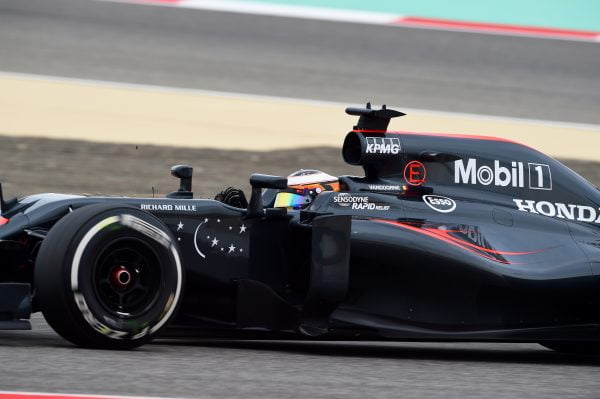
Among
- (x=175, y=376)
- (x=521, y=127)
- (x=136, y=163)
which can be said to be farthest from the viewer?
(x=521, y=127)

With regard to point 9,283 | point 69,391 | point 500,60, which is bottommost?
point 69,391

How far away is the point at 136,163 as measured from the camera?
1285 cm

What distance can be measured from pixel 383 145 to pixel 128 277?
6.35 feet

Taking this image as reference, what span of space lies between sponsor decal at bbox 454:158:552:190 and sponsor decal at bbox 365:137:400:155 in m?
0.41

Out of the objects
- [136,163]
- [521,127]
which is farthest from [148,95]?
[521,127]

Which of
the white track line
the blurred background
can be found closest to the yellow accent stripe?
the blurred background

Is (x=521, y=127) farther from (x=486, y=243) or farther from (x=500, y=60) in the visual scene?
(x=486, y=243)

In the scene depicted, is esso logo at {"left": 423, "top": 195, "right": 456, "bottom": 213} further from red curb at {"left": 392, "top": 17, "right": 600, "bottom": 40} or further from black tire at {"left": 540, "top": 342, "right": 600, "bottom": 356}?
red curb at {"left": 392, "top": 17, "right": 600, "bottom": 40}

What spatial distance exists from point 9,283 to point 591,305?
341 centimetres

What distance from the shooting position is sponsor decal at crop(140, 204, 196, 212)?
6398 millimetres

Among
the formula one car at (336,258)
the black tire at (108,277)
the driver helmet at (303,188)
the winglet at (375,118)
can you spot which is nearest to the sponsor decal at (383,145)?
the formula one car at (336,258)

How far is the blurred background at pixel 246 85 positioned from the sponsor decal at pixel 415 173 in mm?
4808

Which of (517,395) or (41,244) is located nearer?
(517,395)

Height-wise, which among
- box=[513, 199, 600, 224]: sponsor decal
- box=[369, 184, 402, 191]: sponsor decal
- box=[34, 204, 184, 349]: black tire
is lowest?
box=[34, 204, 184, 349]: black tire
